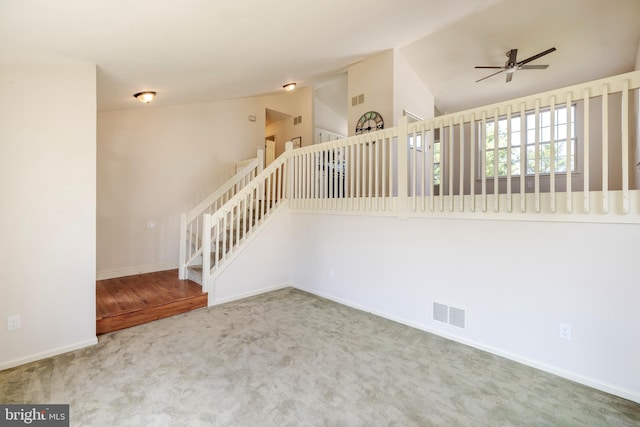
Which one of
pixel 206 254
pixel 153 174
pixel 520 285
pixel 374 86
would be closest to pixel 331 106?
pixel 374 86

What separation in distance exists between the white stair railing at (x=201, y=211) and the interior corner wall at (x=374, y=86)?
2.09 metres

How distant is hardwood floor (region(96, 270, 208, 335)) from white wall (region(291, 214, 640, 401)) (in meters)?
2.21

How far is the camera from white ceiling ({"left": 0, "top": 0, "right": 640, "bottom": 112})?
6.91 feet

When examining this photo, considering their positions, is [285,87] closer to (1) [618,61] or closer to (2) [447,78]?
(2) [447,78]

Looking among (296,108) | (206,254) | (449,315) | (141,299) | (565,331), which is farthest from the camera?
(296,108)

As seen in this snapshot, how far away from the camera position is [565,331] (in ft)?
7.64

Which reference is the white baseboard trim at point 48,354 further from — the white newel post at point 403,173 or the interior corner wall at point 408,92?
the interior corner wall at point 408,92

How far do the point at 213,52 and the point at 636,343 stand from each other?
4.31 m

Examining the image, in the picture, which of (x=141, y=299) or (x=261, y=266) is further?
(x=261, y=266)

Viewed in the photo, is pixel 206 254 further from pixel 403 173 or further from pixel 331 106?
pixel 331 106

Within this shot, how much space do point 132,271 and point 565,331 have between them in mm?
5636

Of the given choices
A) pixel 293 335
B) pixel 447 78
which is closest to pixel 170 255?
pixel 293 335

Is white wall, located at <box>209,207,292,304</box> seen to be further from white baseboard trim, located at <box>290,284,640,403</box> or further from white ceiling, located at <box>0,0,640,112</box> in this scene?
white ceiling, located at <box>0,0,640,112</box>

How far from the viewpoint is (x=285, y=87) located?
216 inches
